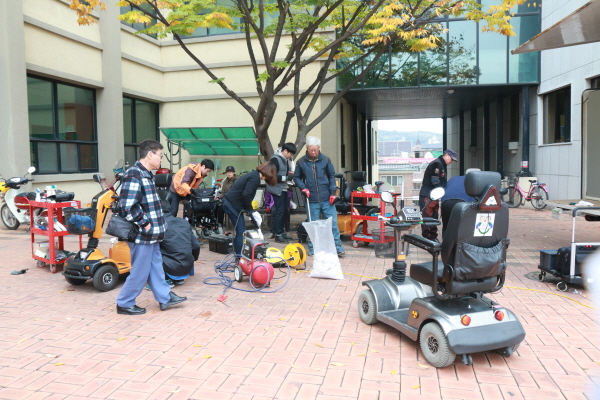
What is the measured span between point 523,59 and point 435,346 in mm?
15072

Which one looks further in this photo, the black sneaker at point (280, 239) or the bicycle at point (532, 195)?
the bicycle at point (532, 195)

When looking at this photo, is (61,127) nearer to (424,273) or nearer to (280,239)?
(280,239)

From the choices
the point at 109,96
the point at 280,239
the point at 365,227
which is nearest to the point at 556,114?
the point at 365,227

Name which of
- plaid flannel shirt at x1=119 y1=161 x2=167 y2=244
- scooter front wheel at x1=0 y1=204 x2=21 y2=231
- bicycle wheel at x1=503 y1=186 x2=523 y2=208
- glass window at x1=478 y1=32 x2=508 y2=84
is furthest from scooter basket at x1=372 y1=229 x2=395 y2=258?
glass window at x1=478 y1=32 x2=508 y2=84

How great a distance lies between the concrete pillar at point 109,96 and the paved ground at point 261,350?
8807 millimetres

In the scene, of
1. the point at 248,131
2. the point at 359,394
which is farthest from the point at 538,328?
the point at 248,131

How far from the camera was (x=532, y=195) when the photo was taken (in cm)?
1522

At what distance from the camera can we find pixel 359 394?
3314mm

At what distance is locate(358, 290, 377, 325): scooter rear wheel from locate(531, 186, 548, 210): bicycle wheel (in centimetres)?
1233

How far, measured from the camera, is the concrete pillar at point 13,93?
10.7m

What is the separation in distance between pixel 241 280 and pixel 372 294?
2.23m

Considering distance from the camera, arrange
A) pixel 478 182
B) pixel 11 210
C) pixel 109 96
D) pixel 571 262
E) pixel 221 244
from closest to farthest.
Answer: pixel 478 182, pixel 571 262, pixel 221 244, pixel 11 210, pixel 109 96

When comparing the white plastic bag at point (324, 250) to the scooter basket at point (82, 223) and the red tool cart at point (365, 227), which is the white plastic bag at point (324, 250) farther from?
the scooter basket at point (82, 223)

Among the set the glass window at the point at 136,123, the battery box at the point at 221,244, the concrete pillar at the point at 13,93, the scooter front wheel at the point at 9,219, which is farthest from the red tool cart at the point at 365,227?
the glass window at the point at 136,123
